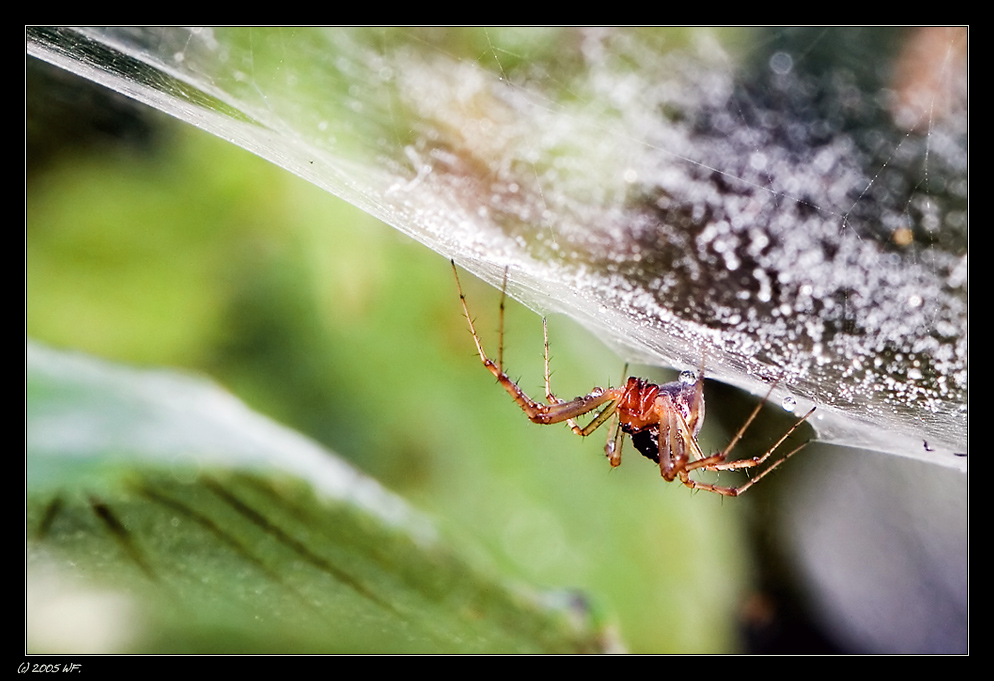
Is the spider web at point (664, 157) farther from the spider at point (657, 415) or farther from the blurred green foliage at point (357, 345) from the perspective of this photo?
the blurred green foliage at point (357, 345)

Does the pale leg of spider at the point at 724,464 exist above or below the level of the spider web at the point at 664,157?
below

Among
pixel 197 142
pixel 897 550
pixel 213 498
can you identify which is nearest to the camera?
pixel 213 498

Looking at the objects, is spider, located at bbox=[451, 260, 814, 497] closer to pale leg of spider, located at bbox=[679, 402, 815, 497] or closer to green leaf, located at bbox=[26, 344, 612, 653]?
pale leg of spider, located at bbox=[679, 402, 815, 497]

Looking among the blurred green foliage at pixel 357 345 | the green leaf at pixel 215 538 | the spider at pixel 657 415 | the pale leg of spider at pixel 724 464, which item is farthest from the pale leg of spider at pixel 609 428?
the green leaf at pixel 215 538

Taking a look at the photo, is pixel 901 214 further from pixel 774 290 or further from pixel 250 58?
pixel 250 58

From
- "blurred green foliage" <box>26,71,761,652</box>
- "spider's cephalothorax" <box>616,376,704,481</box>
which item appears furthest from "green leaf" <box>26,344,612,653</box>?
"spider's cephalothorax" <box>616,376,704,481</box>

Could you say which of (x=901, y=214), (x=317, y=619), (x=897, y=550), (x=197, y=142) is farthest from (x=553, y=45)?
(x=897, y=550)
